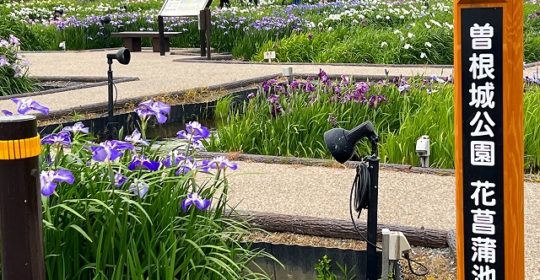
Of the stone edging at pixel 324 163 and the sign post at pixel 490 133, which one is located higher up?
the sign post at pixel 490 133

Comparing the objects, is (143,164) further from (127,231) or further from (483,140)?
(483,140)

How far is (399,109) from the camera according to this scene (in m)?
6.62

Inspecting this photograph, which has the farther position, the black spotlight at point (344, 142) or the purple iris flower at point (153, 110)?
the purple iris flower at point (153, 110)

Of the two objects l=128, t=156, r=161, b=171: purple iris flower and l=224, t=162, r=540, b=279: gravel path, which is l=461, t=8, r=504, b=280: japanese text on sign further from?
l=224, t=162, r=540, b=279: gravel path

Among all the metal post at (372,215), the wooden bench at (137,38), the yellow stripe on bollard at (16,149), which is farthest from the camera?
the wooden bench at (137,38)

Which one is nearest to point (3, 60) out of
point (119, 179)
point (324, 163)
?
point (324, 163)

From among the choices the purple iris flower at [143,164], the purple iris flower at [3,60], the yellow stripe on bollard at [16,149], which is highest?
the purple iris flower at [3,60]

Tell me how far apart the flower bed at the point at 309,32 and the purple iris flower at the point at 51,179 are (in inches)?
363

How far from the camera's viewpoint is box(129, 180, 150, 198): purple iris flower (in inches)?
116

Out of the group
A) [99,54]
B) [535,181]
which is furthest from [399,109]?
[99,54]

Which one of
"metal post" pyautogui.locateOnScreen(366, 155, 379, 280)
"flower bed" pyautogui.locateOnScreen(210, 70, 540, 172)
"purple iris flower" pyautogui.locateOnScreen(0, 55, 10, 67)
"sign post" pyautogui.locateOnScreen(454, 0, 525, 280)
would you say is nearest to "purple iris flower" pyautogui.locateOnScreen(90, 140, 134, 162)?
"metal post" pyautogui.locateOnScreen(366, 155, 379, 280)

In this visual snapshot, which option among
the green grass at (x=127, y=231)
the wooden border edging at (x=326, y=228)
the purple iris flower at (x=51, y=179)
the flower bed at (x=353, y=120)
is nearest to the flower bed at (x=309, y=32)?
the flower bed at (x=353, y=120)

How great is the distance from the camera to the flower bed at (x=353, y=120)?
5688 mm

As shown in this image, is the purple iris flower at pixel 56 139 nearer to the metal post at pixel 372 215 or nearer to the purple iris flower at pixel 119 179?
the purple iris flower at pixel 119 179
